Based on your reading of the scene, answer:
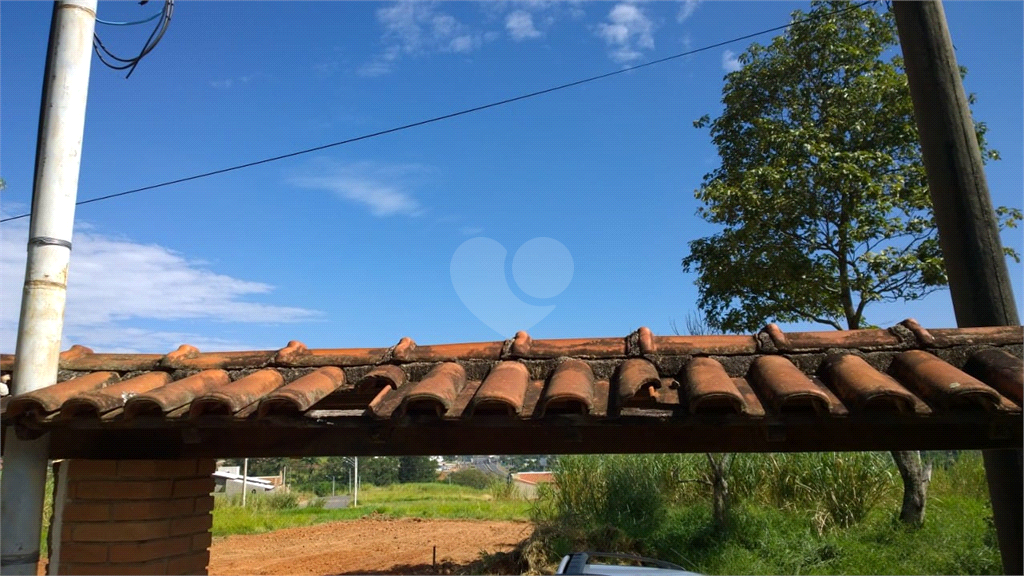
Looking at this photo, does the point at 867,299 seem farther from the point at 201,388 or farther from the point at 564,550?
the point at 201,388

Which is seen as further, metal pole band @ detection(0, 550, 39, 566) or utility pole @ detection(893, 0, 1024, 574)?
utility pole @ detection(893, 0, 1024, 574)

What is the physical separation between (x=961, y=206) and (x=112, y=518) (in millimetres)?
4745

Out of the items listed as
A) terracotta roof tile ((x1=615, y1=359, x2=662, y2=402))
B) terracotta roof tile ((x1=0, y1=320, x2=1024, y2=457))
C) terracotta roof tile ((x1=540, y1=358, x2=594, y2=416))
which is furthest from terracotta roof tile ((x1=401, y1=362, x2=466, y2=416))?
terracotta roof tile ((x1=615, y1=359, x2=662, y2=402))

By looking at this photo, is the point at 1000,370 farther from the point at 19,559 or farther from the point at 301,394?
the point at 19,559

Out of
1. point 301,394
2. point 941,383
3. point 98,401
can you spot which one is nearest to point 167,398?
point 98,401

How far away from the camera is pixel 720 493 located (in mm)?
11047

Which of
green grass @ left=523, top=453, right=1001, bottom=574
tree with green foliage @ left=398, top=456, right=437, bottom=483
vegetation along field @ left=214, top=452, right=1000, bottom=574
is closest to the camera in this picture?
green grass @ left=523, top=453, right=1001, bottom=574

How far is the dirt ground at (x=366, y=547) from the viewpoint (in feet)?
39.5

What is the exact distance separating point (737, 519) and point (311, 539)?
32.8ft

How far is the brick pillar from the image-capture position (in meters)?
3.02

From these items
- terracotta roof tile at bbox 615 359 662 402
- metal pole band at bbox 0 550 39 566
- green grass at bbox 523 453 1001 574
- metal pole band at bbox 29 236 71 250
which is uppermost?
metal pole band at bbox 29 236 71 250

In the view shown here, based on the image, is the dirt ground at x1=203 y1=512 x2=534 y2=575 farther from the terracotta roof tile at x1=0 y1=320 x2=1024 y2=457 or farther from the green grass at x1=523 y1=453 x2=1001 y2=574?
the terracotta roof tile at x1=0 y1=320 x2=1024 y2=457

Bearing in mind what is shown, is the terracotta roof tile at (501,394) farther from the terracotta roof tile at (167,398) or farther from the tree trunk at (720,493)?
the tree trunk at (720,493)

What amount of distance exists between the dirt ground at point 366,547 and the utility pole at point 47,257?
8695 millimetres
